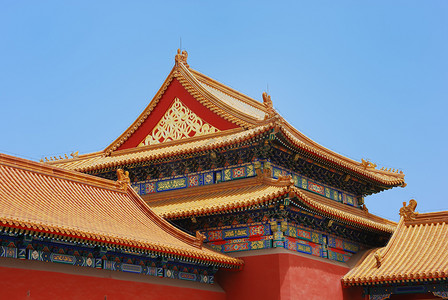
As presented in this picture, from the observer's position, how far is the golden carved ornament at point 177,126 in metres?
23.3

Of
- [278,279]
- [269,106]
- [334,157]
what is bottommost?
[278,279]

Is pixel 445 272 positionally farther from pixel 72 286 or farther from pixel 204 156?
pixel 72 286

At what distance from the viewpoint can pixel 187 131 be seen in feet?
77.0

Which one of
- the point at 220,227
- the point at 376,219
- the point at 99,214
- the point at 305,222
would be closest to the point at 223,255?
the point at 220,227

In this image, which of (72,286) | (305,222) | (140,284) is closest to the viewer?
(72,286)

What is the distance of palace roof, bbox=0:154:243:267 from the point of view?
1395cm

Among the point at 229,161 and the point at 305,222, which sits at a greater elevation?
the point at 229,161

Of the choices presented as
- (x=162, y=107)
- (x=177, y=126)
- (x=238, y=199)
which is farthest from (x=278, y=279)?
(x=162, y=107)

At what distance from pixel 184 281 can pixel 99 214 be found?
3287 millimetres

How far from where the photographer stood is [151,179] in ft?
75.5

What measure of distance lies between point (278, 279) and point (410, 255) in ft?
17.0

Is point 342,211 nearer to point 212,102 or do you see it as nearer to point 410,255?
point 410,255

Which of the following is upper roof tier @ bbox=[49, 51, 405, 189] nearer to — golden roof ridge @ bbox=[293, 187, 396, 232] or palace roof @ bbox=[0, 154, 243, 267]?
golden roof ridge @ bbox=[293, 187, 396, 232]

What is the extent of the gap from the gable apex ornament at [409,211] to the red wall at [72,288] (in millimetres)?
9410
